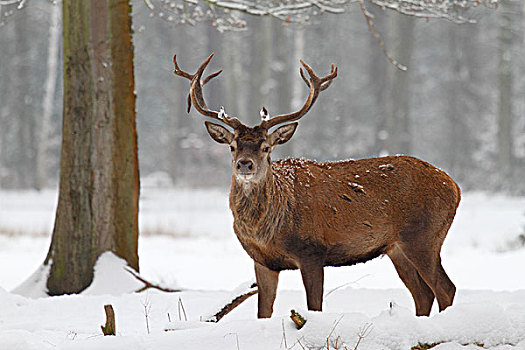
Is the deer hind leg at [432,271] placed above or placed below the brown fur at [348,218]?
below

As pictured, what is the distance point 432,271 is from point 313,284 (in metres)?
1.15

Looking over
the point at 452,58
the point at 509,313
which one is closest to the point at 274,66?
the point at 452,58

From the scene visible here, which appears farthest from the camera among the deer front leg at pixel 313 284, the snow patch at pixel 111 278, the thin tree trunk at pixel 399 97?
the thin tree trunk at pixel 399 97

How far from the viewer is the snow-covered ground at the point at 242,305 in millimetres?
3746

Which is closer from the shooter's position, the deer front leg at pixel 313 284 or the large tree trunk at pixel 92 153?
the deer front leg at pixel 313 284

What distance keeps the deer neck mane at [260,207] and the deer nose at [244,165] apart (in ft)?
0.86

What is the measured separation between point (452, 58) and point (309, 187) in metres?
25.3

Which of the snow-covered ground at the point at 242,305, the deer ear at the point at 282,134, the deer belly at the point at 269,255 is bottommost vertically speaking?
the snow-covered ground at the point at 242,305

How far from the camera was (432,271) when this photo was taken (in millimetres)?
5957

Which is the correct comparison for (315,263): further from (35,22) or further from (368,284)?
(35,22)

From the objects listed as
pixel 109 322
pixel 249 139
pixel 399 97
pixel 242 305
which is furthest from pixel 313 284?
pixel 399 97

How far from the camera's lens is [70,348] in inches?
147

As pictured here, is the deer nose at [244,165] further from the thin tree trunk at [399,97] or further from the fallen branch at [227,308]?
the thin tree trunk at [399,97]

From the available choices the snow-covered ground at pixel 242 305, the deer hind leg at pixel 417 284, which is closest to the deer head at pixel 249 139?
the snow-covered ground at pixel 242 305
